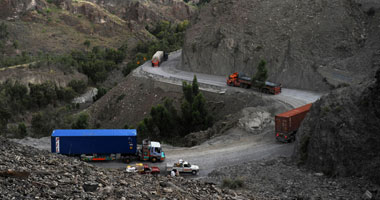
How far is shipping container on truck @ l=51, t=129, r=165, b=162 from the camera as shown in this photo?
88.0ft

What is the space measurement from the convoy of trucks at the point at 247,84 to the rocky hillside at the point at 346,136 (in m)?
15.8

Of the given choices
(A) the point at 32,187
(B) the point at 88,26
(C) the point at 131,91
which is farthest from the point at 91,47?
(A) the point at 32,187

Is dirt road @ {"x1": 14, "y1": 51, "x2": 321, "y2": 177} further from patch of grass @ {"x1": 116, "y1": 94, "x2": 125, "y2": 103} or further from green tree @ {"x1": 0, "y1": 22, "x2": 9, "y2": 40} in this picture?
green tree @ {"x1": 0, "y1": 22, "x2": 9, "y2": 40}

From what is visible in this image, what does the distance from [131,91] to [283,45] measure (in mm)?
19818

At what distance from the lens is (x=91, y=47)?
3964 inches

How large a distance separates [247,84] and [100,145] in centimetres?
2199

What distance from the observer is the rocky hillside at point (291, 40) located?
44969 millimetres

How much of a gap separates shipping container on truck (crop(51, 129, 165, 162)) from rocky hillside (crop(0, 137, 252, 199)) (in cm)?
932

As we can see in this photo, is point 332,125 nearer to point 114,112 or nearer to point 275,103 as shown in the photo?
point 275,103

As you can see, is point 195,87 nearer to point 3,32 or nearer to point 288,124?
point 288,124

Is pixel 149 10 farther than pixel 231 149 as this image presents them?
Yes

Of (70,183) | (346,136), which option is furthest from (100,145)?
(346,136)

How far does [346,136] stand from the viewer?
890 inches

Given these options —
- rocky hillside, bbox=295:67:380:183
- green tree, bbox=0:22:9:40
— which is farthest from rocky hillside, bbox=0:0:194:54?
rocky hillside, bbox=295:67:380:183
